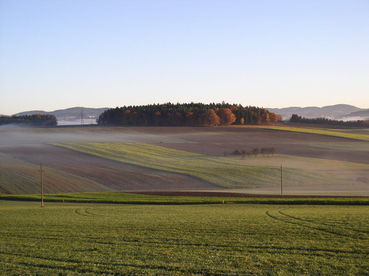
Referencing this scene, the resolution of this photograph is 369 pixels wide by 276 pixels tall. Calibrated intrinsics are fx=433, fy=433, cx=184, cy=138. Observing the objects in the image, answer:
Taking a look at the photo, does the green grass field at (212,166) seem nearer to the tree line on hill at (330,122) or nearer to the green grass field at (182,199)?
the green grass field at (182,199)

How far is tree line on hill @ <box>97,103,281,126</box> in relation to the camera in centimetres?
10569

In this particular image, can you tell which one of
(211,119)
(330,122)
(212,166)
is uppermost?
(211,119)

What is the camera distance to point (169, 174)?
48.8m

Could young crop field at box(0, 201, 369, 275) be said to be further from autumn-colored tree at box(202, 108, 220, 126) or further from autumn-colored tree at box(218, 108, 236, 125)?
autumn-colored tree at box(218, 108, 236, 125)

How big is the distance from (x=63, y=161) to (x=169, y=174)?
1603cm

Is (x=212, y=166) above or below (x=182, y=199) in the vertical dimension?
above

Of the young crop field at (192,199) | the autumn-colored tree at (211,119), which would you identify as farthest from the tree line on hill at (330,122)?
the young crop field at (192,199)

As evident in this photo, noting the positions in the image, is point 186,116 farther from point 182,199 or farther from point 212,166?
point 182,199

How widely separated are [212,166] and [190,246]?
134 ft

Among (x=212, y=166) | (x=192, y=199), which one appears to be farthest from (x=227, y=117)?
(x=192, y=199)

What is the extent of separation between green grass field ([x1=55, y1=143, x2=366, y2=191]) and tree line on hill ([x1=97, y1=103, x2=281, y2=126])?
35.1 metres

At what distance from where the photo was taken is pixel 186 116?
106 m

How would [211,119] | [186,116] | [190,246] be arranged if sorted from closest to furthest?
[190,246] → [211,119] → [186,116]

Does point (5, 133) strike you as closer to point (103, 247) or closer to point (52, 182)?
point (52, 182)
